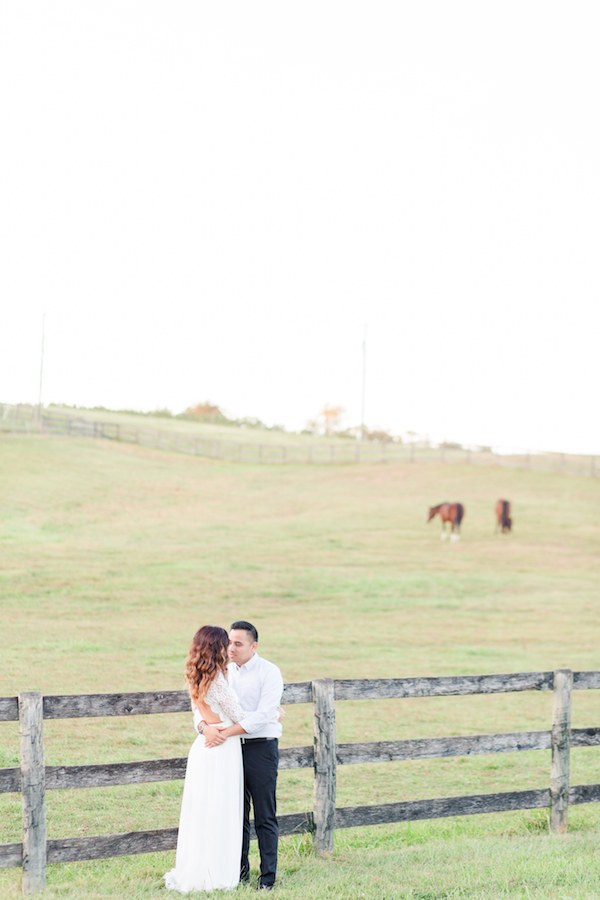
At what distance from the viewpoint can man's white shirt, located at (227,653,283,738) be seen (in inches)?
209

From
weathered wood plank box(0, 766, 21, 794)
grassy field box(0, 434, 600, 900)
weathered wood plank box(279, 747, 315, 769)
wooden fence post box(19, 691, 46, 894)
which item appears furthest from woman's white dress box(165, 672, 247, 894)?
weathered wood plank box(0, 766, 21, 794)

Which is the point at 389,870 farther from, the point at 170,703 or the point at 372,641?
the point at 372,641

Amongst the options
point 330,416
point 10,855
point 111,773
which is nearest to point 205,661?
point 111,773

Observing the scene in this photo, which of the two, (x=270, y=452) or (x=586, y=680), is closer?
(x=586, y=680)

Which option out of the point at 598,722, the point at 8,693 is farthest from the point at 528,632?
the point at 8,693

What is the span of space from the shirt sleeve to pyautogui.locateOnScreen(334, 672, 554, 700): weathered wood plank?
76 centimetres

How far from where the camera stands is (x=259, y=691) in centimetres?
543

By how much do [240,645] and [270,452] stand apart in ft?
176

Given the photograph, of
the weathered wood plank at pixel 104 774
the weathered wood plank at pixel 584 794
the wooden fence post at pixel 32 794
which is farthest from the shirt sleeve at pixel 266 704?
the weathered wood plank at pixel 584 794

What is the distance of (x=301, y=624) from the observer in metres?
19.7

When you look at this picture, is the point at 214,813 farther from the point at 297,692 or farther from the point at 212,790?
the point at 297,692

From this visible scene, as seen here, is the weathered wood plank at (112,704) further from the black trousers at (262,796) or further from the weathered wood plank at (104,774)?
the black trousers at (262,796)

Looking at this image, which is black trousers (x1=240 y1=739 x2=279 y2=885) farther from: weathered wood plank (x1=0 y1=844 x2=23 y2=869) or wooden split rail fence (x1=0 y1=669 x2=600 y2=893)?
weathered wood plank (x1=0 y1=844 x2=23 y2=869)

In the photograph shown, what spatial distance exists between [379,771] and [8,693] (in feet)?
19.1
